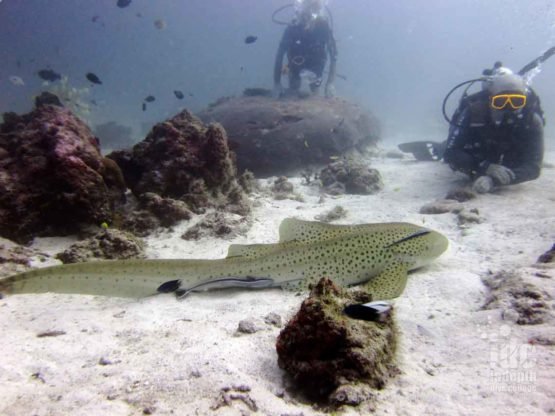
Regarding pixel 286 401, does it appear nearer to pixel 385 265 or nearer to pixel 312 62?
pixel 385 265

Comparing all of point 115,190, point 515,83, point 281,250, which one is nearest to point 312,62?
point 515,83

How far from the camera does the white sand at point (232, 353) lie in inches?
76.6

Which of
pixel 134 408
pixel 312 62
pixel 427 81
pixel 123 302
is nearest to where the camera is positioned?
pixel 134 408

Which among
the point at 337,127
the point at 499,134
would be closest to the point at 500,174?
the point at 499,134

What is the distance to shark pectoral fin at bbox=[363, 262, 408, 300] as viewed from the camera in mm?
3362

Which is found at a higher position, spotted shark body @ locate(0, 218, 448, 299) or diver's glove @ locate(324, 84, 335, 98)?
diver's glove @ locate(324, 84, 335, 98)

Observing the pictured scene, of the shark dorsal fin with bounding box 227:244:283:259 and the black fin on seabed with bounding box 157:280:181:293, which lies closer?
the black fin on seabed with bounding box 157:280:181:293

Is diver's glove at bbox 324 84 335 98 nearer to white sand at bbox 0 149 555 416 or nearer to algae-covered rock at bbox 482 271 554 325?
white sand at bbox 0 149 555 416

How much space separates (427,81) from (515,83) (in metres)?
180

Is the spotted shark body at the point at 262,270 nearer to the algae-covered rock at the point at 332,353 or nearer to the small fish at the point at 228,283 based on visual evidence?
the small fish at the point at 228,283

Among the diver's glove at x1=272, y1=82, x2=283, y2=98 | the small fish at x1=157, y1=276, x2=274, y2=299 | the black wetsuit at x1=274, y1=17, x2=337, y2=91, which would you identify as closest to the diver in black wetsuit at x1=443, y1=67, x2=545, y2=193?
the small fish at x1=157, y1=276, x2=274, y2=299

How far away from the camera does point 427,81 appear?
16025 centimetres

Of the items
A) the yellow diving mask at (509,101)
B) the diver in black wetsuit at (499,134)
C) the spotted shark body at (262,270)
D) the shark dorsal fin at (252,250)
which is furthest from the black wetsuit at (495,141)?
the shark dorsal fin at (252,250)

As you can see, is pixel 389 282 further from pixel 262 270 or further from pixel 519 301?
pixel 262 270
